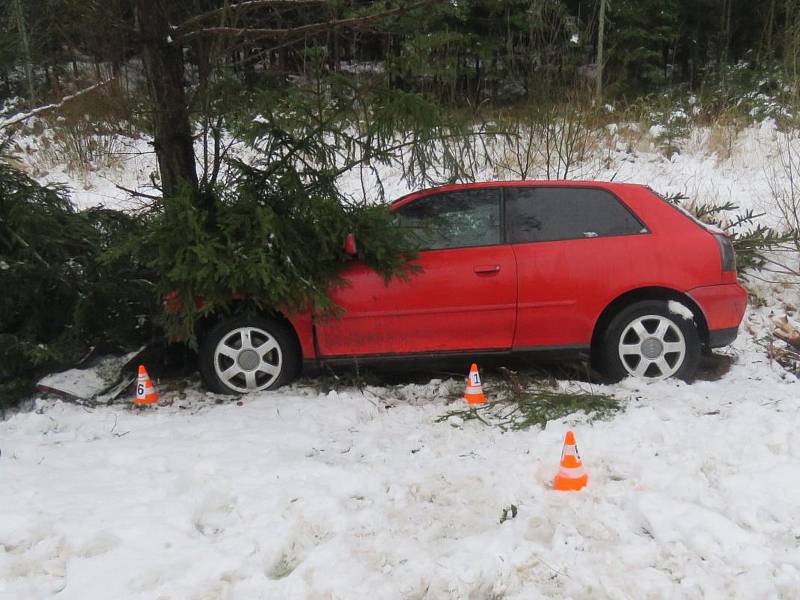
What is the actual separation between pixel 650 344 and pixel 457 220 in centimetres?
166

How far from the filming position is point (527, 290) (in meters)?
4.27

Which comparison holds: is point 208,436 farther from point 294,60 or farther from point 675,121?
point 675,121

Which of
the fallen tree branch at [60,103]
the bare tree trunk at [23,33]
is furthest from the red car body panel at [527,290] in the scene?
the bare tree trunk at [23,33]

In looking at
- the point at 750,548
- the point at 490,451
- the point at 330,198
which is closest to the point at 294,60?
the point at 330,198

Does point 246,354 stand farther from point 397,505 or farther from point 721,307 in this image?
point 721,307

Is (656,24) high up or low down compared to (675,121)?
up

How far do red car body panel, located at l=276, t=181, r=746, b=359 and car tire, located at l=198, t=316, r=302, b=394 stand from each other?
0.70 ft

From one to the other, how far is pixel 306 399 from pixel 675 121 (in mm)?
9815

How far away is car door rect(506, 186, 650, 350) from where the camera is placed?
4266 mm

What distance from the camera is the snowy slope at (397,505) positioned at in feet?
7.52

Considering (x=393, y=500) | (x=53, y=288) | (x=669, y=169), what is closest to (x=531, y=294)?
(x=393, y=500)

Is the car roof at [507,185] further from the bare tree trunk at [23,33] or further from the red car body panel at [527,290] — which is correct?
the bare tree trunk at [23,33]

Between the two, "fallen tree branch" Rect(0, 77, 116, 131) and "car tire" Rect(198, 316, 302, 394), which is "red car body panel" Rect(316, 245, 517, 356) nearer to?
"car tire" Rect(198, 316, 302, 394)

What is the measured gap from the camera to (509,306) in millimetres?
4289
